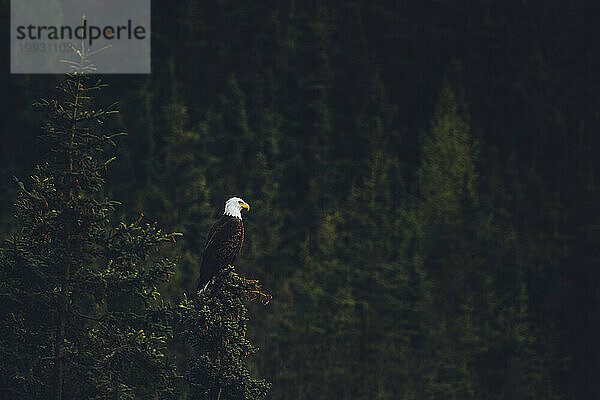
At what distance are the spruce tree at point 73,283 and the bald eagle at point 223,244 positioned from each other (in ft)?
2.75

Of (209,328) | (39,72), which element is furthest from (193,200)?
(209,328)

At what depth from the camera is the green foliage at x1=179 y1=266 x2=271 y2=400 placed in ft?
49.7

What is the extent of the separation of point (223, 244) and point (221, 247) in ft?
0.31

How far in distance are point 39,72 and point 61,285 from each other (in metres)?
50.4

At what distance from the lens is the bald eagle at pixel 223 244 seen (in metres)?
15.5

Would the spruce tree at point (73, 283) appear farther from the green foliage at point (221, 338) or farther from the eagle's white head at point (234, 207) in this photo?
the eagle's white head at point (234, 207)

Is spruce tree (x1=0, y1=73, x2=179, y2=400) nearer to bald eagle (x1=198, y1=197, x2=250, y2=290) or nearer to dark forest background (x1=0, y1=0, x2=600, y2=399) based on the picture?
bald eagle (x1=198, y1=197, x2=250, y2=290)

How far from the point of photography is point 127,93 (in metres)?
65.9

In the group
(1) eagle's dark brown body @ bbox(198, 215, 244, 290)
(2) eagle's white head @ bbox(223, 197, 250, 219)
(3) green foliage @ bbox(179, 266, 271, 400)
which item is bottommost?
(3) green foliage @ bbox(179, 266, 271, 400)

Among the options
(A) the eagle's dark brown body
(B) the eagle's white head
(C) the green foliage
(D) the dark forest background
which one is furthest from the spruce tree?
(B) the eagle's white head

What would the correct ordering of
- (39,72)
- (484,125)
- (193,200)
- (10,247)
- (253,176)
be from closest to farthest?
1. (10,247)
2. (193,200)
3. (253,176)
4. (39,72)
5. (484,125)

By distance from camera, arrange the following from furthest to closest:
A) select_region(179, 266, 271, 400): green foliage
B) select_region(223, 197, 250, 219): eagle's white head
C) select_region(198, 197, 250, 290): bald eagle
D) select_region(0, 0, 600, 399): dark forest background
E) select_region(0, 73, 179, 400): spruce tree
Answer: select_region(0, 0, 600, 399): dark forest background < select_region(223, 197, 250, 219): eagle's white head < select_region(198, 197, 250, 290): bald eagle < select_region(179, 266, 271, 400): green foliage < select_region(0, 73, 179, 400): spruce tree

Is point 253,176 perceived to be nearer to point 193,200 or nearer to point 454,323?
point 193,200

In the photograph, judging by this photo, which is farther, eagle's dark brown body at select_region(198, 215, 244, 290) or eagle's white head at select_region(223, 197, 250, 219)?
eagle's white head at select_region(223, 197, 250, 219)
